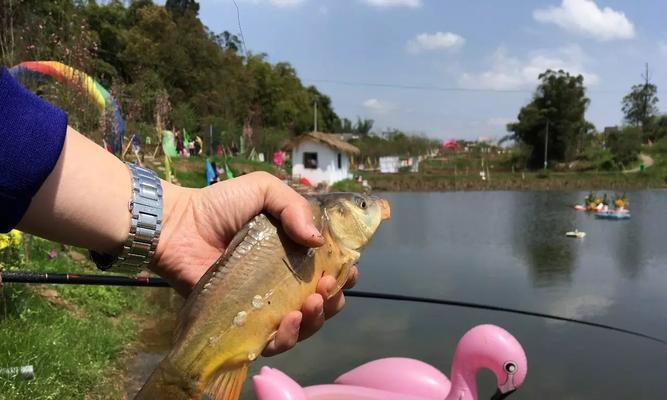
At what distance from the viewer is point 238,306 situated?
5.77 ft

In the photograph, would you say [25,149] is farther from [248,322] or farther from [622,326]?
[622,326]

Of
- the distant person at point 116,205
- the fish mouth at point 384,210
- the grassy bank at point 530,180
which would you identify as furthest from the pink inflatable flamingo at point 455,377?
the grassy bank at point 530,180

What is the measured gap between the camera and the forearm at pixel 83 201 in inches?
70.0

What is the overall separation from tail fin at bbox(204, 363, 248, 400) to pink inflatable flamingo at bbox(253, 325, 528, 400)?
9.77 feet

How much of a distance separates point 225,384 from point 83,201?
2.44 feet

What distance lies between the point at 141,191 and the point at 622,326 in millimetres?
8968

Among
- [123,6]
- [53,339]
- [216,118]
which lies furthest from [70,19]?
[123,6]

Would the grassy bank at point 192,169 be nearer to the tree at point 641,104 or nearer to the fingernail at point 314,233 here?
the fingernail at point 314,233

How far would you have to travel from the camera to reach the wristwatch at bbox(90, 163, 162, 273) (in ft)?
6.50

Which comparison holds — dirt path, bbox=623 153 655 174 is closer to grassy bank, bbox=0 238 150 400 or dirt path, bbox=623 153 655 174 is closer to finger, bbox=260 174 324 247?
grassy bank, bbox=0 238 150 400

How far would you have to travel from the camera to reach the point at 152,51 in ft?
111

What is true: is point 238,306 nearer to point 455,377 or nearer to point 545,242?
point 455,377

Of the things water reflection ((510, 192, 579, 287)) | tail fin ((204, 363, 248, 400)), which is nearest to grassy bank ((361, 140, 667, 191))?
water reflection ((510, 192, 579, 287))

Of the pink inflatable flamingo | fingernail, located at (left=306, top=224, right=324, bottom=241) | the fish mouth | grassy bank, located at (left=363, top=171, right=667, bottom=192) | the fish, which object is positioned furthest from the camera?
grassy bank, located at (left=363, top=171, right=667, bottom=192)
